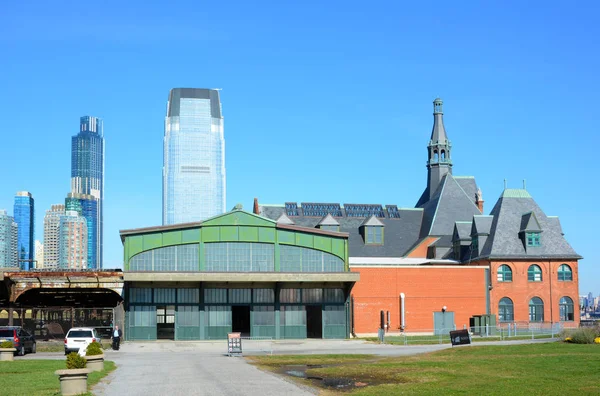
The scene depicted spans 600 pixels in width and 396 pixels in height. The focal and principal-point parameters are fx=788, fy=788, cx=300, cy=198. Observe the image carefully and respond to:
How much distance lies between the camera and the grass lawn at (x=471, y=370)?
2331 centimetres

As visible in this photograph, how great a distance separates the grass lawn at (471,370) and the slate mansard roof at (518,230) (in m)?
27.8

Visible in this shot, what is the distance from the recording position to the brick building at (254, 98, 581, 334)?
6338 centimetres

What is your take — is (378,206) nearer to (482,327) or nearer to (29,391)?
(482,327)

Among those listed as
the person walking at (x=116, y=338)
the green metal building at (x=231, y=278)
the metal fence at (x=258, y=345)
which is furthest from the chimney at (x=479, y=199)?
the person walking at (x=116, y=338)

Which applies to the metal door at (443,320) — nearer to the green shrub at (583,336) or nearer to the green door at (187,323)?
the green door at (187,323)

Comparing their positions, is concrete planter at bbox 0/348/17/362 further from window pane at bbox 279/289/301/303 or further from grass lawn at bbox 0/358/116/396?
window pane at bbox 279/289/301/303

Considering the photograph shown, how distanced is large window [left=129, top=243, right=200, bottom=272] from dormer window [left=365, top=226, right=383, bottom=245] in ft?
82.6

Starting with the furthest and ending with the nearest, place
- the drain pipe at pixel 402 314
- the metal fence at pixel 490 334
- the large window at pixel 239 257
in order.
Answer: the drain pipe at pixel 402 314 < the large window at pixel 239 257 < the metal fence at pixel 490 334

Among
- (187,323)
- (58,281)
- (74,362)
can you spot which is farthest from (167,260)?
(74,362)

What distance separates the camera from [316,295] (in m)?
59.7

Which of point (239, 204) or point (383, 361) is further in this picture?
point (239, 204)

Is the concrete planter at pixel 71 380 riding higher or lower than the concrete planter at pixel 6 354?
higher

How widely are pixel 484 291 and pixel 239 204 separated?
2205cm

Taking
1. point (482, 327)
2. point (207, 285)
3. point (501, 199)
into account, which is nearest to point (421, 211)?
point (501, 199)
